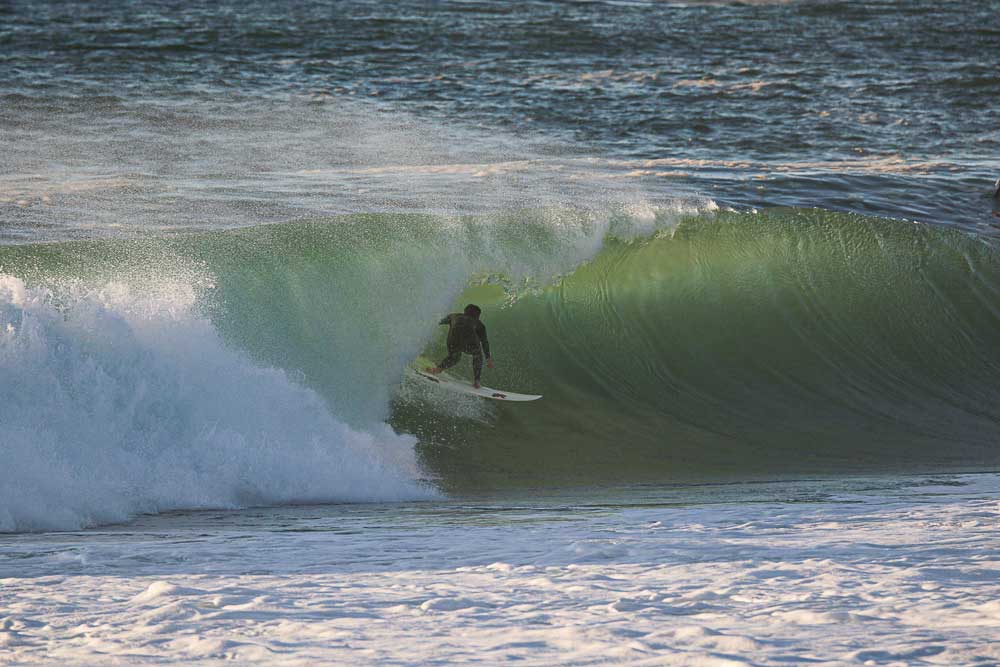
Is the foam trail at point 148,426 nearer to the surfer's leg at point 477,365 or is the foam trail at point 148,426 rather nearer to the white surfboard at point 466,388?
the white surfboard at point 466,388

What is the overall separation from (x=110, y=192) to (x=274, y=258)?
3741 millimetres

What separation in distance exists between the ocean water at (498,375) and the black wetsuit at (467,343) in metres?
0.19

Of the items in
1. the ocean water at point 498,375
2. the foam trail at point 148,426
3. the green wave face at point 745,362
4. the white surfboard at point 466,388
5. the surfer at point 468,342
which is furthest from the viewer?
the surfer at point 468,342

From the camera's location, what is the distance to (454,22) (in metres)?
28.2

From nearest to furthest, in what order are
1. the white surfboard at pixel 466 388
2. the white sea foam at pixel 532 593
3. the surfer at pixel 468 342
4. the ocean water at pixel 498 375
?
the white sea foam at pixel 532 593 < the ocean water at pixel 498 375 < the white surfboard at pixel 466 388 < the surfer at pixel 468 342

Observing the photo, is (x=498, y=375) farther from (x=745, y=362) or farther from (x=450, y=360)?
(x=745, y=362)

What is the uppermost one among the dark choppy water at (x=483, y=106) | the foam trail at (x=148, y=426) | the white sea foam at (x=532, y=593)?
the dark choppy water at (x=483, y=106)

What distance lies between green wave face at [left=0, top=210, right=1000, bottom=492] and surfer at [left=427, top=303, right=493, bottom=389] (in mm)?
194

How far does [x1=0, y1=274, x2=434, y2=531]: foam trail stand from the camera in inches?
257

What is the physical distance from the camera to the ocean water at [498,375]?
13.1ft

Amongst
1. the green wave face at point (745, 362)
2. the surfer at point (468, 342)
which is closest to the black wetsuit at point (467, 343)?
the surfer at point (468, 342)

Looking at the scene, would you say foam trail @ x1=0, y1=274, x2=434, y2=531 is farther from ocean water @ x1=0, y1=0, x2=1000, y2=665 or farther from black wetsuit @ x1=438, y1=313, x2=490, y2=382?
black wetsuit @ x1=438, y1=313, x2=490, y2=382

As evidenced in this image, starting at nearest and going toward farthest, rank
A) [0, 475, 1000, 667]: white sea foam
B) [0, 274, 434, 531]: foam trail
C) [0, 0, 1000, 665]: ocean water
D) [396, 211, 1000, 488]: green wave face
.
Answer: [0, 475, 1000, 667]: white sea foam < [0, 0, 1000, 665]: ocean water < [0, 274, 434, 531]: foam trail < [396, 211, 1000, 488]: green wave face

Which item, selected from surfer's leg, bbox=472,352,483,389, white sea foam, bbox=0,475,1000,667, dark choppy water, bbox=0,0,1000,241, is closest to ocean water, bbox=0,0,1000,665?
white sea foam, bbox=0,475,1000,667
